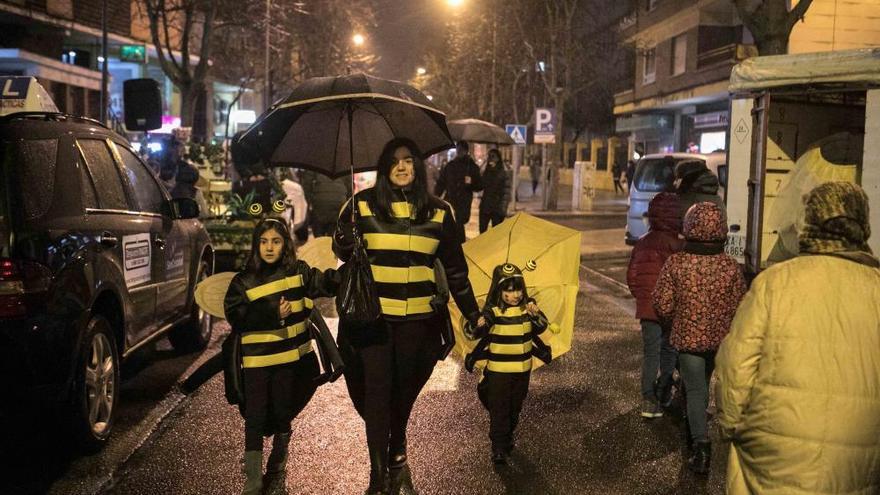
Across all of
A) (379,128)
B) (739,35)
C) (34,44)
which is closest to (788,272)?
(379,128)

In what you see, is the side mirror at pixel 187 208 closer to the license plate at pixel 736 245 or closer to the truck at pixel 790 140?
the truck at pixel 790 140

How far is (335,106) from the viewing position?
17.1ft

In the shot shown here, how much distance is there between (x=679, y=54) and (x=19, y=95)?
3003cm

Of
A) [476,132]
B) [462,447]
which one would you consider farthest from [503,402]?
[476,132]

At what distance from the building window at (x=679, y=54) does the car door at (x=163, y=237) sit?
97.0 feet

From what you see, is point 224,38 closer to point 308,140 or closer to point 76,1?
point 76,1

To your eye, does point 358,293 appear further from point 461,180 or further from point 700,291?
point 461,180

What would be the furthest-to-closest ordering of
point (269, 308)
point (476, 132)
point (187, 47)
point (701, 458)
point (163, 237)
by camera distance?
point (187, 47), point (476, 132), point (163, 237), point (701, 458), point (269, 308)

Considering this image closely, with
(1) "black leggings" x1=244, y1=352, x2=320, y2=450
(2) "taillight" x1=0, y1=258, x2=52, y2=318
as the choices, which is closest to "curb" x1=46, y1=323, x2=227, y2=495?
(1) "black leggings" x1=244, y1=352, x2=320, y2=450

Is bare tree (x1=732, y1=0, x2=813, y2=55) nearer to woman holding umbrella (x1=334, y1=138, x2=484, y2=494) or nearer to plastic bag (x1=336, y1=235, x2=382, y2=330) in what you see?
woman holding umbrella (x1=334, y1=138, x2=484, y2=494)

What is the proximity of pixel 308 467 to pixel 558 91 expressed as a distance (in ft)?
83.5

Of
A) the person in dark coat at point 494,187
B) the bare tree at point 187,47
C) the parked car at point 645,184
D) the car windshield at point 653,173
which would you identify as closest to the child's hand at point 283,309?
the person in dark coat at point 494,187

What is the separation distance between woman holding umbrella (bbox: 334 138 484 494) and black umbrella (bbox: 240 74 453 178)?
0.67 m

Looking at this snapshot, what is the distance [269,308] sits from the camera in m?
4.58
